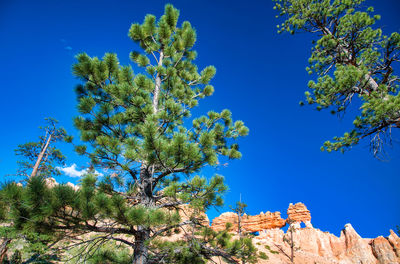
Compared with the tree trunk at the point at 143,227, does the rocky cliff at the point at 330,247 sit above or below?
above

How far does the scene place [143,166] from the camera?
12.8 ft

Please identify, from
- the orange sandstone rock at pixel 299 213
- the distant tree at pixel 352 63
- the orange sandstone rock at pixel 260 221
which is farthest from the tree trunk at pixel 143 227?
the orange sandstone rock at pixel 299 213

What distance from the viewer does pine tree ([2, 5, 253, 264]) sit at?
2.07 m

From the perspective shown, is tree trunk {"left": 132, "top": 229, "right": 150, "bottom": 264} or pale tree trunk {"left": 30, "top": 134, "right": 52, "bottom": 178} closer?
tree trunk {"left": 132, "top": 229, "right": 150, "bottom": 264}

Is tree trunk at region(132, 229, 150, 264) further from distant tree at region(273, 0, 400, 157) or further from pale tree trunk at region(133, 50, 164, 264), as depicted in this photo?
distant tree at region(273, 0, 400, 157)

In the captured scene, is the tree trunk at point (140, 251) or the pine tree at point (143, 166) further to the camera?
the tree trunk at point (140, 251)

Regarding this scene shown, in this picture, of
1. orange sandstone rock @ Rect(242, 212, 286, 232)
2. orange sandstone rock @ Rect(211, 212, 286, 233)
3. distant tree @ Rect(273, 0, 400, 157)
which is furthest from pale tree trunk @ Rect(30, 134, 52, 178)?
orange sandstone rock @ Rect(242, 212, 286, 232)

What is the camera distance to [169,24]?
215 inches

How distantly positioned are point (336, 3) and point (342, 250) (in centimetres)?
3399

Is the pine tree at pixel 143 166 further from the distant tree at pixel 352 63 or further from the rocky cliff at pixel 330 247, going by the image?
the rocky cliff at pixel 330 247

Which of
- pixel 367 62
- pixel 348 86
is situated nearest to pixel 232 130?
pixel 348 86

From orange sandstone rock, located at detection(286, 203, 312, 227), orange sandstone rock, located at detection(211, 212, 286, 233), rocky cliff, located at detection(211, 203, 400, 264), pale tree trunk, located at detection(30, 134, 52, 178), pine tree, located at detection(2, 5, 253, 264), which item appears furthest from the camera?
orange sandstone rock, located at detection(211, 212, 286, 233)

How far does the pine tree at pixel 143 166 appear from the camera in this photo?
207 centimetres

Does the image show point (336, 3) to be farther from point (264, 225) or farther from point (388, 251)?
point (264, 225)
